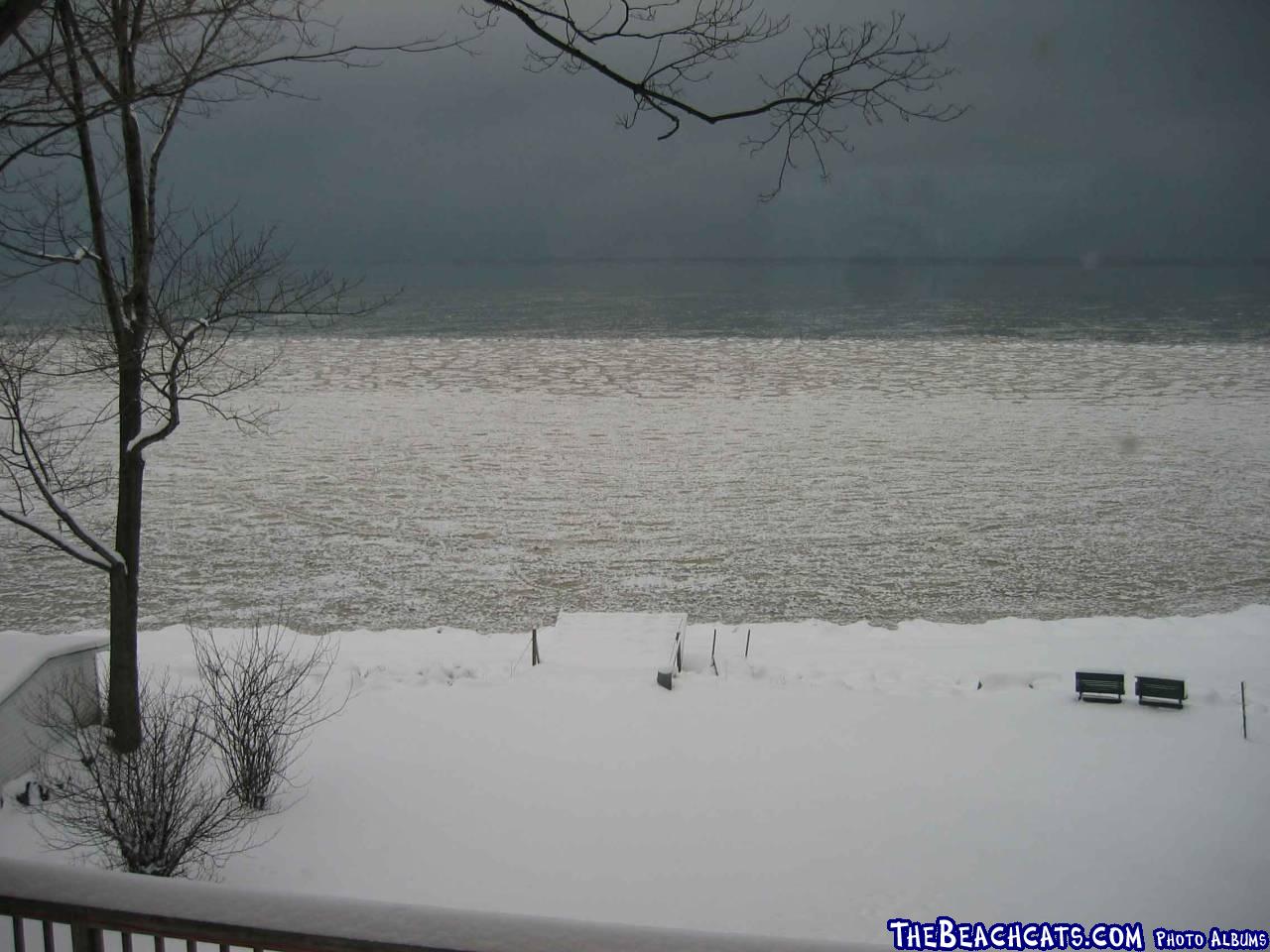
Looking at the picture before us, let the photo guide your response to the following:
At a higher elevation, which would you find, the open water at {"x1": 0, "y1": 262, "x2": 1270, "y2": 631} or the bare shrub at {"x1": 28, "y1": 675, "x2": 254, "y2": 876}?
the open water at {"x1": 0, "y1": 262, "x2": 1270, "y2": 631}

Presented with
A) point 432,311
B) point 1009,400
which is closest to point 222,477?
point 1009,400

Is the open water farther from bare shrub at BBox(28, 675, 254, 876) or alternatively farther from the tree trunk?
bare shrub at BBox(28, 675, 254, 876)

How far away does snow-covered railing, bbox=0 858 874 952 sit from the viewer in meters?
2.55

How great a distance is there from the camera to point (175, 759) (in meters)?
8.13

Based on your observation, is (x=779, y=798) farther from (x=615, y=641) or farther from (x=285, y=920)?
(x=285, y=920)

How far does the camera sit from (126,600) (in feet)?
34.3

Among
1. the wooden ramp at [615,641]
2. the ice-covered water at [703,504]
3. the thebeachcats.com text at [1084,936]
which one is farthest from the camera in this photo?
the ice-covered water at [703,504]

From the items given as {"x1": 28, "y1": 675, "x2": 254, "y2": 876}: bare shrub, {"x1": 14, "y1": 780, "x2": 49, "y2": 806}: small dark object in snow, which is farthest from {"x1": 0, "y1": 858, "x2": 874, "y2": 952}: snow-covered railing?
{"x1": 14, "y1": 780, "x2": 49, "y2": 806}: small dark object in snow

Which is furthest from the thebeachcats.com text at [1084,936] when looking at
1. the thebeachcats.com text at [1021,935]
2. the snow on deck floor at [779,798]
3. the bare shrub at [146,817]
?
the bare shrub at [146,817]

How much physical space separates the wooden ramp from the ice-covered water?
1.72 meters

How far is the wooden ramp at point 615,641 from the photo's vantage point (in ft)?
51.6

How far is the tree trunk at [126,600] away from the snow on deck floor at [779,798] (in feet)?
5.12

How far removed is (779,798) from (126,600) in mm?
7106

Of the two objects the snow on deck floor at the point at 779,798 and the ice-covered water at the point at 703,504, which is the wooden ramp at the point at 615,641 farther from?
the ice-covered water at the point at 703,504
